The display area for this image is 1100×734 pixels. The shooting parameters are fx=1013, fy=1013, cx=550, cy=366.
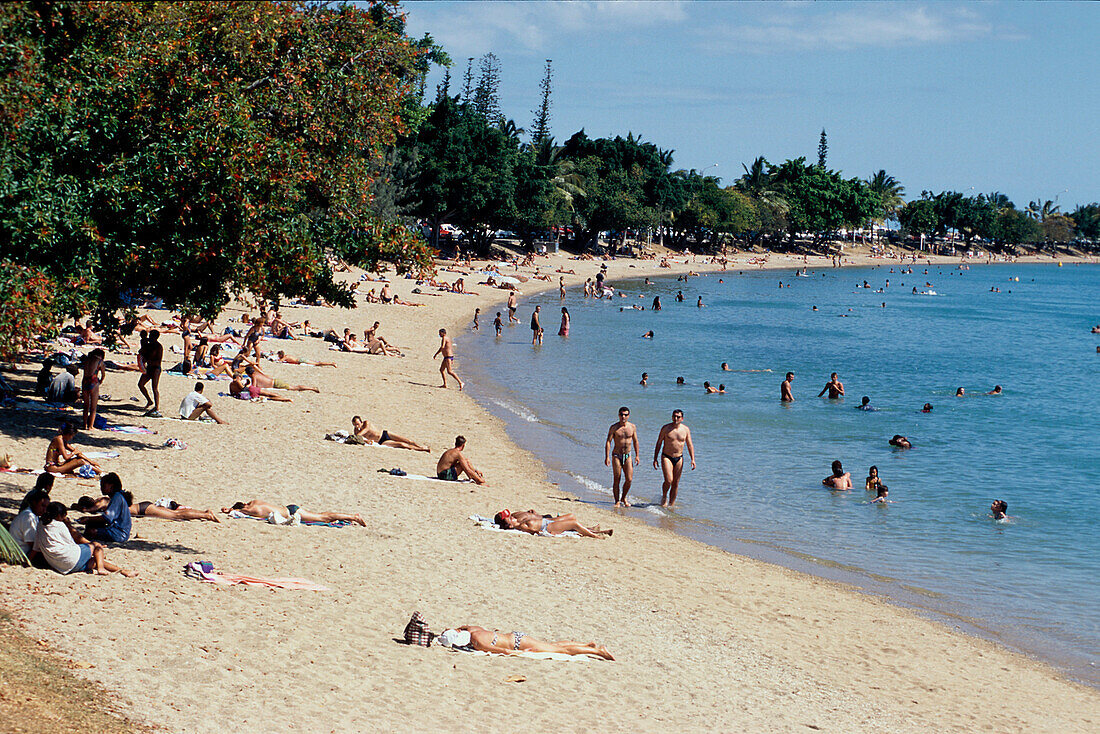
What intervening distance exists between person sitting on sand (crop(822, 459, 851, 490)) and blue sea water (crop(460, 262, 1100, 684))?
0.33 metres

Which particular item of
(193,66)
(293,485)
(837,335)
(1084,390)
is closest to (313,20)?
(193,66)

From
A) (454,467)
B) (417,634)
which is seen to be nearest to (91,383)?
(454,467)

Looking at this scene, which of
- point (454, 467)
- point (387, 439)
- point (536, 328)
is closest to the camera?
point (454, 467)

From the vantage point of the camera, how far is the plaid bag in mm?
9352

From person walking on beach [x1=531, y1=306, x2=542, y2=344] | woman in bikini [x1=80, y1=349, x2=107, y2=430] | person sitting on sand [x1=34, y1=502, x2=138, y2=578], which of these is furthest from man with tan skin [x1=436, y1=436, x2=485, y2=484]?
person walking on beach [x1=531, y1=306, x2=542, y2=344]

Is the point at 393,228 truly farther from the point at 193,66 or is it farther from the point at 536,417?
the point at 536,417

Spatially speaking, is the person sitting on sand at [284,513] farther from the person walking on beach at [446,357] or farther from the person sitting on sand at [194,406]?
the person walking on beach at [446,357]

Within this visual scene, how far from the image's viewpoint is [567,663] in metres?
9.59

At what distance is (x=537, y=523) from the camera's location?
1433 cm

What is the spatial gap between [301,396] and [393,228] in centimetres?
1005

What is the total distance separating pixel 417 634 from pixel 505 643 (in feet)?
2.78

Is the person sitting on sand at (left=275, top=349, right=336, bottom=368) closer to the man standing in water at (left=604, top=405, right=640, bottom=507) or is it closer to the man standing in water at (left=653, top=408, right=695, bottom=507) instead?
the man standing in water at (left=604, top=405, right=640, bottom=507)

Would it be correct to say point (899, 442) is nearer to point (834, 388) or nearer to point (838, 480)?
point (838, 480)

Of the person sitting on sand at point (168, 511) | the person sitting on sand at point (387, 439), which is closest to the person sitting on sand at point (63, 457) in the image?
the person sitting on sand at point (168, 511)
